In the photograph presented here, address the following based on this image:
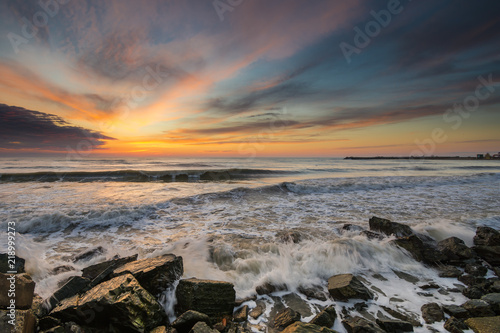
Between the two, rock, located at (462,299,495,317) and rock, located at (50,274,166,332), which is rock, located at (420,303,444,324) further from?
rock, located at (50,274,166,332)

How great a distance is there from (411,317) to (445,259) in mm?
3070

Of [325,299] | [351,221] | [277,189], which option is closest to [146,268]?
[325,299]

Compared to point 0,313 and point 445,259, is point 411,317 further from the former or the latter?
point 0,313

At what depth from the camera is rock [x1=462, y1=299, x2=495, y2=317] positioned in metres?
3.31

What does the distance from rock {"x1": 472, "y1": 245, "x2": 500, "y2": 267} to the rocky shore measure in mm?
702

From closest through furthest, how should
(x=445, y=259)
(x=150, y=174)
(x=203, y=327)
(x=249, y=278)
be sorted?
(x=203, y=327) < (x=249, y=278) < (x=445, y=259) < (x=150, y=174)

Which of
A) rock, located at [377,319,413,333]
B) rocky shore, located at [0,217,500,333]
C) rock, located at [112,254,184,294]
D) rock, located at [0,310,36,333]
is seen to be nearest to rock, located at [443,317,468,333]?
rocky shore, located at [0,217,500,333]

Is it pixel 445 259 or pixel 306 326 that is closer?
pixel 306 326

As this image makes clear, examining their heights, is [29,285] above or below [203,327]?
above

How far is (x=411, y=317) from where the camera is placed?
347 centimetres

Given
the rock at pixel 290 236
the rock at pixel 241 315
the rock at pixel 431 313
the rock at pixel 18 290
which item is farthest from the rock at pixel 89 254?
the rock at pixel 431 313

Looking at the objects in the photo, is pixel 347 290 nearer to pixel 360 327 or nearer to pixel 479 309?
pixel 360 327

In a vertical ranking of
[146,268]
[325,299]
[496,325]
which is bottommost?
[325,299]

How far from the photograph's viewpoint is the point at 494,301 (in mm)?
→ 3465
